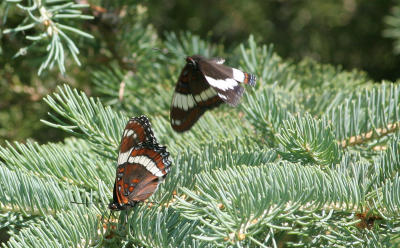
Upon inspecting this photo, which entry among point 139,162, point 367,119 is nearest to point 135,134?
point 139,162

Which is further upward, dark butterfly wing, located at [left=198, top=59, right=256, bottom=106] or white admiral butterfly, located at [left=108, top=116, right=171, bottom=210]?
dark butterfly wing, located at [left=198, top=59, right=256, bottom=106]

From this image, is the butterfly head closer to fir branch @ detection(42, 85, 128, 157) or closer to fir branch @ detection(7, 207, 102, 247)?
fir branch @ detection(42, 85, 128, 157)

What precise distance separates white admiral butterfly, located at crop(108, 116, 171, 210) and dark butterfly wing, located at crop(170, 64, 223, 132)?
11 centimetres

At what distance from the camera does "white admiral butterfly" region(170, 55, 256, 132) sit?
958mm

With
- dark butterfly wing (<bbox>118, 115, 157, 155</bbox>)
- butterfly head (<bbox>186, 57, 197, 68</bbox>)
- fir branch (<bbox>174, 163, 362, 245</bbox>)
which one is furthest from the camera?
butterfly head (<bbox>186, 57, 197, 68</bbox>)

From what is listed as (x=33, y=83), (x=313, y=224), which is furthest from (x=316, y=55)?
(x=313, y=224)

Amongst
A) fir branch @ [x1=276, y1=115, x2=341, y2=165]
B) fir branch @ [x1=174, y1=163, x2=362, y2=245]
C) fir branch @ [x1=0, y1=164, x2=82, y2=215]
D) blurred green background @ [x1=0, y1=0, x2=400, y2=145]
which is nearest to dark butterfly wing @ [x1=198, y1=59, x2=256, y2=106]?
fir branch @ [x1=276, y1=115, x2=341, y2=165]

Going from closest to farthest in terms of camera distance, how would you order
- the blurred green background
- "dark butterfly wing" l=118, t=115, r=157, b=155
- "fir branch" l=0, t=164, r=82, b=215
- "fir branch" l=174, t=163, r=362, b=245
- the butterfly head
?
"fir branch" l=174, t=163, r=362, b=245
"fir branch" l=0, t=164, r=82, b=215
"dark butterfly wing" l=118, t=115, r=157, b=155
the butterfly head
the blurred green background

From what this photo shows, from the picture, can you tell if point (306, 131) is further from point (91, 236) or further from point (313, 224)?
point (91, 236)

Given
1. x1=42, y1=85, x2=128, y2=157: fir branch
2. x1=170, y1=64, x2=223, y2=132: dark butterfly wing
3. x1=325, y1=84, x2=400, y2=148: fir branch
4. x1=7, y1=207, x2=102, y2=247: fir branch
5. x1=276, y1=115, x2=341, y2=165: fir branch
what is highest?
x1=42, y1=85, x2=128, y2=157: fir branch

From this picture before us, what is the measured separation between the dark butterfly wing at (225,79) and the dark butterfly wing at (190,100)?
2.7 inches

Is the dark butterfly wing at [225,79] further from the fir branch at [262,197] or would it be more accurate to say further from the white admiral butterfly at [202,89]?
the fir branch at [262,197]

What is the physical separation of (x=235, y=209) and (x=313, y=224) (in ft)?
0.64

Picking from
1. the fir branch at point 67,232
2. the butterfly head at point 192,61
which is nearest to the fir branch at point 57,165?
the fir branch at point 67,232
